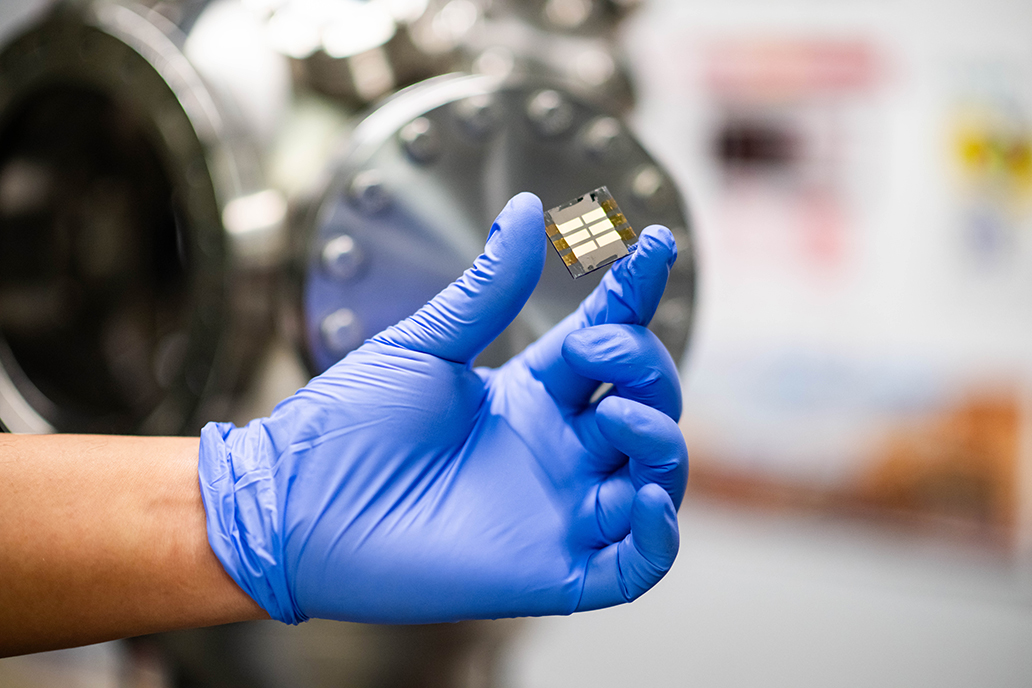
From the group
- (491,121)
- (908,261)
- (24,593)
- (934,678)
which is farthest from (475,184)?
(934,678)

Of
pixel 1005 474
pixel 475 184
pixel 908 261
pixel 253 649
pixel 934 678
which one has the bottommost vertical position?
pixel 934 678

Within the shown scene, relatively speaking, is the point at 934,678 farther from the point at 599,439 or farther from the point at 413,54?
the point at 413,54

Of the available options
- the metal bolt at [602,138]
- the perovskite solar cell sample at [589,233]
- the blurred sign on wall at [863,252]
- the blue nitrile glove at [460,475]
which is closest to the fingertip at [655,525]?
the blue nitrile glove at [460,475]

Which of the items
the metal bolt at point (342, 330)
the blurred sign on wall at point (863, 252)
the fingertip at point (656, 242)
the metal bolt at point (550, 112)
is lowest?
the blurred sign on wall at point (863, 252)

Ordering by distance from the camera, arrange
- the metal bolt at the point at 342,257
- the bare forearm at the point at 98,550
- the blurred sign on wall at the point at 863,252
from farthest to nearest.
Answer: the blurred sign on wall at the point at 863,252 → the metal bolt at the point at 342,257 → the bare forearm at the point at 98,550

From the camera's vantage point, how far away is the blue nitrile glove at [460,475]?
0.37 meters

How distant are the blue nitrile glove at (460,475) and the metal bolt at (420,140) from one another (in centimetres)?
9

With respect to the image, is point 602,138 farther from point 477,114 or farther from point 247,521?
point 247,521

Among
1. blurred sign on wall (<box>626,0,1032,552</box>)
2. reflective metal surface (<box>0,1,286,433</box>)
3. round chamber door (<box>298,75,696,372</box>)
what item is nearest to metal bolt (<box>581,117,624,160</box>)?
round chamber door (<box>298,75,696,372</box>)

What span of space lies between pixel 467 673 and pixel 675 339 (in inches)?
14.0

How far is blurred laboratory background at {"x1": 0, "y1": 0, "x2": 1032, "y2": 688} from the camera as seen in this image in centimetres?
46

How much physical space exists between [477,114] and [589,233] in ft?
0.44

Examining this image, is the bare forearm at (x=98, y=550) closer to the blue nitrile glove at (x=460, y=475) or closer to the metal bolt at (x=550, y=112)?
the blue nitrile glove at (x=460, y=475)

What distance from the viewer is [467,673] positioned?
60cm
